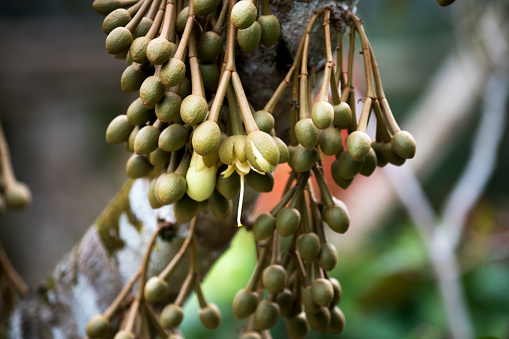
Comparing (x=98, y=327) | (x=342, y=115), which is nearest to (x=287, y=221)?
(x=342, y=115)

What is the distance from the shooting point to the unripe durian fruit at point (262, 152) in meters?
0.52

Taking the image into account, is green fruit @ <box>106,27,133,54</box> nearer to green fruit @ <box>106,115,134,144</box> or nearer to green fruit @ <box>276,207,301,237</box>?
green fruit @ <box>106,115,134,144</box>

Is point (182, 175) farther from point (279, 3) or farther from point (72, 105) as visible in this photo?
point (72, 105)

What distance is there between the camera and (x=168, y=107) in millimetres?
576

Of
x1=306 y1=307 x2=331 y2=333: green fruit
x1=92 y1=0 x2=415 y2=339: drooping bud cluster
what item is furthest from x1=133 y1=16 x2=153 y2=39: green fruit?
x1=306 y1=307 x2=331 y2=333: green fruit

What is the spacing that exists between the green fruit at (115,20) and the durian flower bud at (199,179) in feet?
0.64

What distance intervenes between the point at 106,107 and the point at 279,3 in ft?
12.8

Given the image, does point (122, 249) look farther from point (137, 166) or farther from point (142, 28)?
point (142, 28)

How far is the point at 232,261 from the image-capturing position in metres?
2.67

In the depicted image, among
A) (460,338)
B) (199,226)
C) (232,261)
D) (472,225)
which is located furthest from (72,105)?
(199,226)

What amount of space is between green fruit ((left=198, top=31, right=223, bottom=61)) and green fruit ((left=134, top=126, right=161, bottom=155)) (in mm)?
103

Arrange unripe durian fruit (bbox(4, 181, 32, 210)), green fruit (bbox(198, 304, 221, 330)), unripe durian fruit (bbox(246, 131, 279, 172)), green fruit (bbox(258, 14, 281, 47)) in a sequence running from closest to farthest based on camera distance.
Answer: unripe durian fruit (bbox(246, 131, 279, 172))
green fruit (bbox(258, 14, 281, 47))
green fruit (bbox(198, 304, 221, 330))
unripe durian fruit (bbox(4, 181, 32, 210))

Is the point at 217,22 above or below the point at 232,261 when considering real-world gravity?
above

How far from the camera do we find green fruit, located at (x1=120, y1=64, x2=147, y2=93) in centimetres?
62
